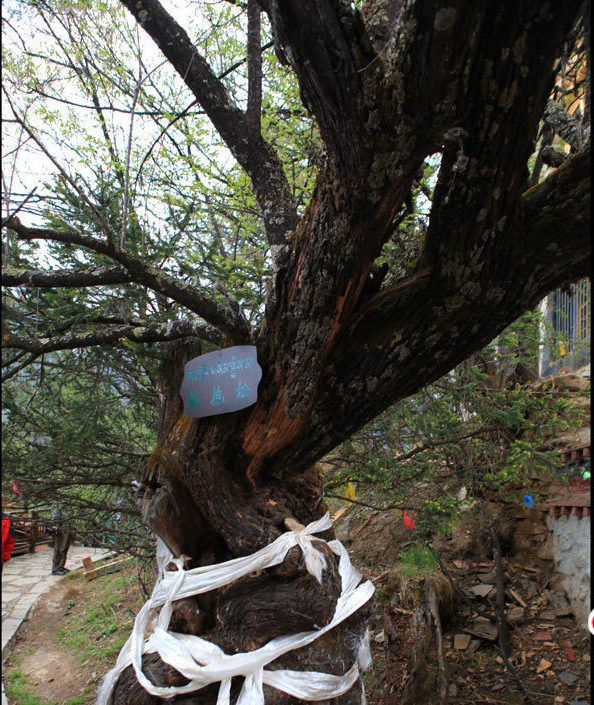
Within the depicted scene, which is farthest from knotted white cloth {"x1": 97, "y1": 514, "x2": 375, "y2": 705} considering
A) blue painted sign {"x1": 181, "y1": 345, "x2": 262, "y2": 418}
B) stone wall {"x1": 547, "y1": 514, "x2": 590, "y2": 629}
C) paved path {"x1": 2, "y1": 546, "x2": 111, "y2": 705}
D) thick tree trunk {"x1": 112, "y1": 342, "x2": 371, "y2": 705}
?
paved path {"x1": 2, "y1": 546, "x2": 111, "y2": 705}

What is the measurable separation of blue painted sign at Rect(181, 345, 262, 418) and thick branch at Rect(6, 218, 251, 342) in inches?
4.6

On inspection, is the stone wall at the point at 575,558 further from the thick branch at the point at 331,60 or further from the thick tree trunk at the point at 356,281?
the thick branch at the point at 331,60

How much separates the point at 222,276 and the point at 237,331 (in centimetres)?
191

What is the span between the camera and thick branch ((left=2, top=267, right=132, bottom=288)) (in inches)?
77.4

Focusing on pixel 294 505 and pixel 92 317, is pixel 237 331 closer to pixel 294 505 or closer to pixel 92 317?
pixel 92 317

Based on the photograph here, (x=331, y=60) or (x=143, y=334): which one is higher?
(x=331, y=60)

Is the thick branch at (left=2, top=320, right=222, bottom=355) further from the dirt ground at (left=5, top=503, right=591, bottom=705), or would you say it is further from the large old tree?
the dirt ground at (left=5, top=503, right=591, bottom=705)

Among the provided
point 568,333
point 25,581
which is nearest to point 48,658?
point 25,581

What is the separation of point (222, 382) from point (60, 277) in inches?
33.1

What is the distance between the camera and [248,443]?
2.38 meters

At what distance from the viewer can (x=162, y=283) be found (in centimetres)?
210

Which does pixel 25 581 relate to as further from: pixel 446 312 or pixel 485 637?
pixel 446 312

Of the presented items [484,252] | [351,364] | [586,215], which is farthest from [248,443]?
[586,215]

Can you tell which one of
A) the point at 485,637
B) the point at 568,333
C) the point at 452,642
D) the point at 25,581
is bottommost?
the point at 25,581
